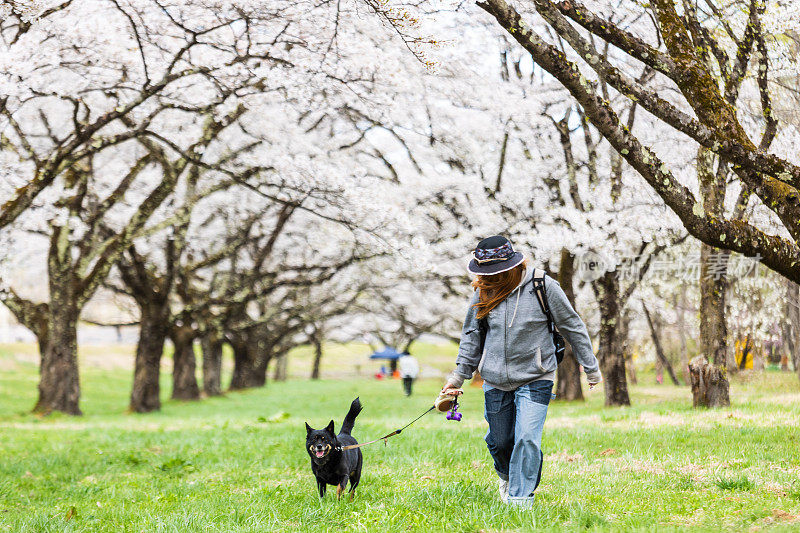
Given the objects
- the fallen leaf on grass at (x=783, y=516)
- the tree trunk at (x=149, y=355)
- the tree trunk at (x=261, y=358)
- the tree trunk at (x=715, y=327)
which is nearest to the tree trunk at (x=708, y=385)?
the tree trunk at (x=715, y=327)

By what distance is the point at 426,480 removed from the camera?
6520mm

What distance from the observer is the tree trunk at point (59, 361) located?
17953 millimetres

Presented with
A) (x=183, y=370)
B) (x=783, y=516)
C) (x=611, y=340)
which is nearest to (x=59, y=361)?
(x=183, y=370)

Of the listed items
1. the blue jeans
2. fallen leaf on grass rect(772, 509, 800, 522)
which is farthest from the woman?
fallen leaf on grass rect(772, 509, 800, 522)

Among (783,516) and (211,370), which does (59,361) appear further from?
(783,516)

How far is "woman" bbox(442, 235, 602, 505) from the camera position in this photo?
481cm

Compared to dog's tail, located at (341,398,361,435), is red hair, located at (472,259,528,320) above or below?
above

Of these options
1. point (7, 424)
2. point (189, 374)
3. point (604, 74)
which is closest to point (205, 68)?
point (604, 74)

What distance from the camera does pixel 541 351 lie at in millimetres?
4906

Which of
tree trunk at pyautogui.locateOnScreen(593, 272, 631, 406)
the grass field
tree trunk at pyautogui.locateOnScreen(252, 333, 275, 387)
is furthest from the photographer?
tree trunk at pyautogui.locateOnScreen(252, 333, 275, 387)

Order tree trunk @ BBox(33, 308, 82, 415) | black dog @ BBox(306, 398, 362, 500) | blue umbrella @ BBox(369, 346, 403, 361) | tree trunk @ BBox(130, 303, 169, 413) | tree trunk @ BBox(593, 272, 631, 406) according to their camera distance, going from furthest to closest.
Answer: blue umbrella @ BBox(369, 346, 403, 361) < tree trunk @ BBox(130, 303, 169, 413) < tree trunk @ BBox(33, 308, 82, 415) < tree trunk @ BBox(593, 272, 631, 406) < black dog @ BBox(306, 398, 362, 500)

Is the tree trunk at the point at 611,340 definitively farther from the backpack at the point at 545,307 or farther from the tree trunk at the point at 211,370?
the tree trunk at the point at 211,370

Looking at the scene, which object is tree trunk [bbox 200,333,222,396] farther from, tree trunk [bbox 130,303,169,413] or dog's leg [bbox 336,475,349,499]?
dog's leg [bbox 336,475,349,499]

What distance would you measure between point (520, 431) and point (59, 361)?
54.9 ft
